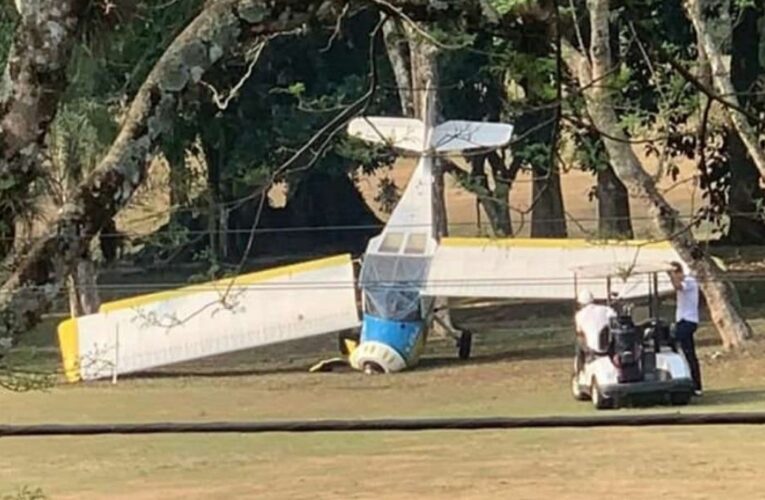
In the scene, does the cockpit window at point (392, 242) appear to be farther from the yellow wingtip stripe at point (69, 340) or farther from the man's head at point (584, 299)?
the man's head at point (584, 299)

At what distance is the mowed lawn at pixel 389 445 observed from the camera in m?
11.4

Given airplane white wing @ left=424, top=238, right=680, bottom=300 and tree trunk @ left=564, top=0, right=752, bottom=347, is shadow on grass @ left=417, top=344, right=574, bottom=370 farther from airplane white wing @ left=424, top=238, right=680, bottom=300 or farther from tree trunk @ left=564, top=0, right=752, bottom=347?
tree trunk @ left=564, top=0, right=752, bottom=347

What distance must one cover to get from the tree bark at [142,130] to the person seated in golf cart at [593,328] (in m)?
10.1

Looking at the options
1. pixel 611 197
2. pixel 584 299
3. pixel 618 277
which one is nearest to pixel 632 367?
pixel 618 277

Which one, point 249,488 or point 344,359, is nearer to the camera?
point 249,488

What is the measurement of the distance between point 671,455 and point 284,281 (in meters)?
9.29

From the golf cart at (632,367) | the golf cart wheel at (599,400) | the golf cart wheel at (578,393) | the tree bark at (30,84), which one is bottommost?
the golf cart wheel at (578,393)

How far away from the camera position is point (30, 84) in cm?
491

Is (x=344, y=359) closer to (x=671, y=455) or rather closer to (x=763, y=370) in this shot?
(x=763, y=370)

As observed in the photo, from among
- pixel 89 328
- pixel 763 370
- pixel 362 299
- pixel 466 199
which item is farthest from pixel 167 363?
pixel 466 199

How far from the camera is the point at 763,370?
700 inches

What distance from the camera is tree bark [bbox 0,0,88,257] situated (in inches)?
191

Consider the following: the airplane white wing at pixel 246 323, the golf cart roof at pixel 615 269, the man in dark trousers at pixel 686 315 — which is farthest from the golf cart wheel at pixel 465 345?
the man in dark trousers at pixel 686 315

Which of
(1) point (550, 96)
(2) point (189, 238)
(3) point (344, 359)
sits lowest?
(3) point (344, 359)
